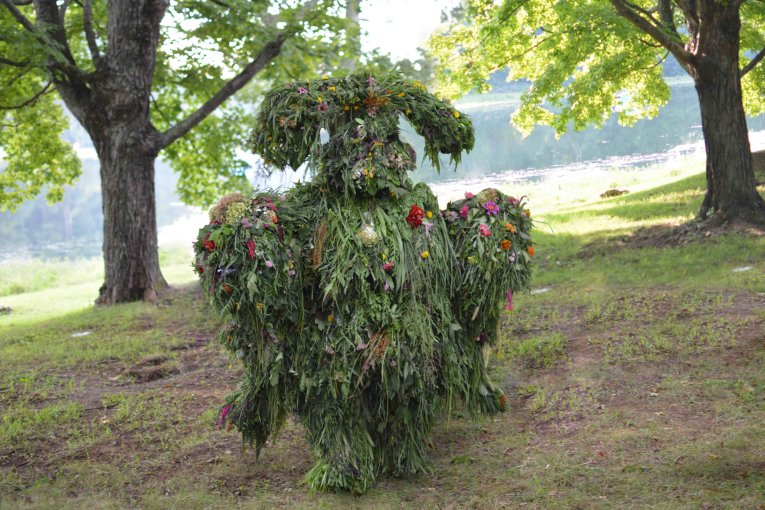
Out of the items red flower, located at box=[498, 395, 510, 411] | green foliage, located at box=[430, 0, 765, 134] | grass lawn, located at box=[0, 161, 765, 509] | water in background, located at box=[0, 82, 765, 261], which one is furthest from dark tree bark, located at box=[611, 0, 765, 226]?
water in background, located at box=[0, 82, 765, 261]

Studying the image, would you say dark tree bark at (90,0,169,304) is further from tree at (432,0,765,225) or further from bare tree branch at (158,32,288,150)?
tree at (432,0,765,225)

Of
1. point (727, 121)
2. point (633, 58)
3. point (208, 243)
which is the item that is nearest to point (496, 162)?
point (633, 58)

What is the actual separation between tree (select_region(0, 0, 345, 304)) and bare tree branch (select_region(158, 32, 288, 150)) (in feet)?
0.05

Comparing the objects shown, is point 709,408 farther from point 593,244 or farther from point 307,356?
point 593,244

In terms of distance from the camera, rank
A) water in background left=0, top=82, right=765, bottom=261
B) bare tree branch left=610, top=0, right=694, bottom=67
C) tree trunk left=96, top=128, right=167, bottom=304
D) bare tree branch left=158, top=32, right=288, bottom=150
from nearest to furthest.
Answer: bare tree branch left=610, top=0, right=694, bottom=67 < tree trunk left=96, top=128, right=167, bottom=304 < bare tree branch left=158, top=32, right=288, bottom=150 < water in background left=0, top=82, right=765, bottom=261

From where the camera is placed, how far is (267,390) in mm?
4590

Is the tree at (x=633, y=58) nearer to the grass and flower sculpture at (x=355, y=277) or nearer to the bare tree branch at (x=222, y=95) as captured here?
the bare tree branch at (x=222, y=95)

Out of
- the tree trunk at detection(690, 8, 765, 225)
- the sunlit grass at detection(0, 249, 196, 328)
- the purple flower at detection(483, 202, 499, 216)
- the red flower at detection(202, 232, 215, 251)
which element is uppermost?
A: the tree trunk at detection(690, 8, 765, 225)

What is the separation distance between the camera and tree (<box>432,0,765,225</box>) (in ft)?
34.5

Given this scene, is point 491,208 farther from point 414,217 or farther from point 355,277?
point 355,277

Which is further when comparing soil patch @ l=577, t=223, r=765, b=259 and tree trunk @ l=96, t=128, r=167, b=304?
tree trunk @ l=96, t=128, r=167, b=304

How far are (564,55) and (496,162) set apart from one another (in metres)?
18.7

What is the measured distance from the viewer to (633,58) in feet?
38.8

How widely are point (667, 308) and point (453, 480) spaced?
3996 mm
